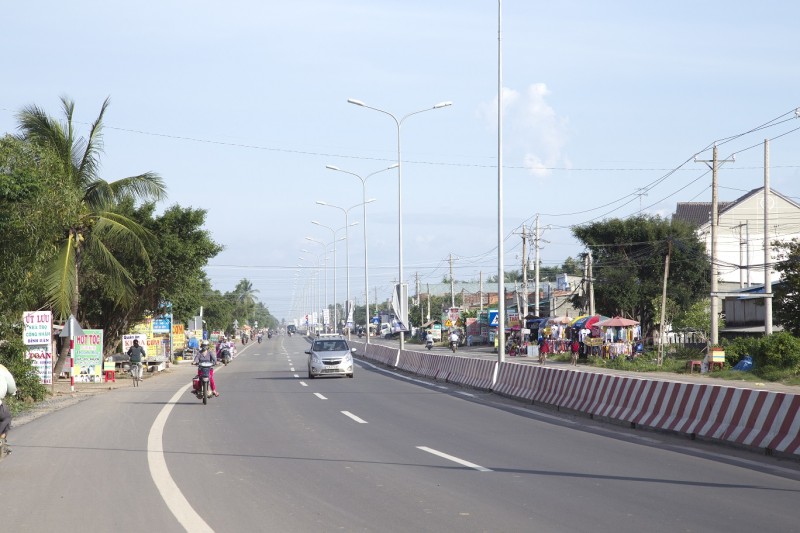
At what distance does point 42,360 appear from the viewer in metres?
28.2

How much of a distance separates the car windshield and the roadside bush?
12.6 metres

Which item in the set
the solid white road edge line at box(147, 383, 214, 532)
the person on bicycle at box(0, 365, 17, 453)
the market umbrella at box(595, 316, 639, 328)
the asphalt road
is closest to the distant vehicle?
the asphalt road

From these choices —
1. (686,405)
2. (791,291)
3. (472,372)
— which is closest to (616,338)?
(791,291)

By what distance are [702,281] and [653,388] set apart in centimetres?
5644

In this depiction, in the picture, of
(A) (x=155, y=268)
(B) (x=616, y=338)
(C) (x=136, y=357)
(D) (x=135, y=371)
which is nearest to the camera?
(C) (x=136, y=357)

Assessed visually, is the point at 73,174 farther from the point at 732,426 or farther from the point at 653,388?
the point at 732,426

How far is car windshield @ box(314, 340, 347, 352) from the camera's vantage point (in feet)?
117

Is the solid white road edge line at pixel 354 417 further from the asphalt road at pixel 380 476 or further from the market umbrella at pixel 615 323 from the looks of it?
the market umbrella at pixel 615 323

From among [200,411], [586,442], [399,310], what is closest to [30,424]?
[200,411]

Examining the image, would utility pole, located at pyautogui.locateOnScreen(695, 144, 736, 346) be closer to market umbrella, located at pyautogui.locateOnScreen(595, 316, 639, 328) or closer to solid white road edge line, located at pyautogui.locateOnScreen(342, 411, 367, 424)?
market umbrella, located at pyautogui.locateOnScreen(595, 316, 639, 328)

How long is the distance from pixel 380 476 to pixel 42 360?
20.2m

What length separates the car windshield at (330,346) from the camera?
117 ft

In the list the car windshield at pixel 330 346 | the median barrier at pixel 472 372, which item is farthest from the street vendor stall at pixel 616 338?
the median barrier at pixel 472 372

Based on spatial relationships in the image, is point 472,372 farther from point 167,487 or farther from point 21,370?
point 167,487
